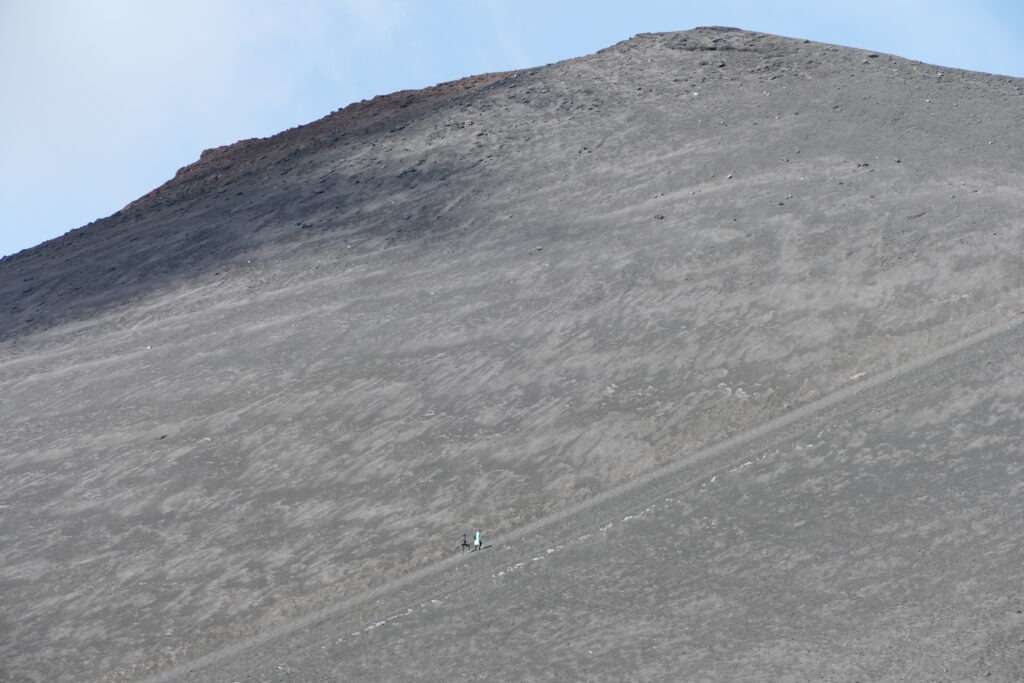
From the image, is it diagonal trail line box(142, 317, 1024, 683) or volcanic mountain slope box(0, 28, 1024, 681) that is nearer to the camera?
diagonal trail line box(142, 317, 1024, 683)

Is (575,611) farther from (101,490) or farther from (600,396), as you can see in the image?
(101,490)

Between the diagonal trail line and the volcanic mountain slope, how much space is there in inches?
4.8

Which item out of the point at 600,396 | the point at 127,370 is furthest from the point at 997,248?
the point at 127,370

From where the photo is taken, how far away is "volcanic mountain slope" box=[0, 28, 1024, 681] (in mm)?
11523

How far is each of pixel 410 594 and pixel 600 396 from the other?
10.6ft

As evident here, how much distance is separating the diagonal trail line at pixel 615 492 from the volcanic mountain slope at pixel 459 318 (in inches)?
4.8

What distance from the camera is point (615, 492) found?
11367 millimetres

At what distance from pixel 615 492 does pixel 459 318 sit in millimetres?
4097

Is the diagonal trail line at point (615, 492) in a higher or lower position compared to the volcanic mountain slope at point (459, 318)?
lower

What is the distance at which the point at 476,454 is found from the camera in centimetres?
1234

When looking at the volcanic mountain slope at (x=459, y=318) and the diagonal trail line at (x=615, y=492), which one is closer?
the diagonal trail line at (x=615, y=492)

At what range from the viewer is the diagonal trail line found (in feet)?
33.2

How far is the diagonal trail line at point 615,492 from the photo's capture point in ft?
33.2

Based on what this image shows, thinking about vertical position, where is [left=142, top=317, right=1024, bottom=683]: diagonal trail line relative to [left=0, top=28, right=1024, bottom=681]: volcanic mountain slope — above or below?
below
